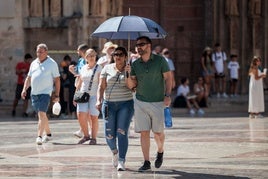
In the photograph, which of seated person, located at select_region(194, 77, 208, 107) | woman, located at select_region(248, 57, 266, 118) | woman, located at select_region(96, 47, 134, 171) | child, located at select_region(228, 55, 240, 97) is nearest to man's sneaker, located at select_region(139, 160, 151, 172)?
woman, located at select_region(96, 47, 134, 171)

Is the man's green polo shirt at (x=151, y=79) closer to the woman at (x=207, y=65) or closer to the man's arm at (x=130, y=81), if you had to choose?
the man's arm at (x=130, y=81)

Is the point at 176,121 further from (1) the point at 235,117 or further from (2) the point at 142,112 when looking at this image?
(2) the point at 142,112

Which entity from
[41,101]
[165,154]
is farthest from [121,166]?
[41,101]

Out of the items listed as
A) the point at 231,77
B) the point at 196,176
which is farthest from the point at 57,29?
the point at 196,176

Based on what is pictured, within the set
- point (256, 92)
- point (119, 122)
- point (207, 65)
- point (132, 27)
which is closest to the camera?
point (119, 122)

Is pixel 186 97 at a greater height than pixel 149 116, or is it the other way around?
pixel 149 116

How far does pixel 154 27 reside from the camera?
14.2 meters

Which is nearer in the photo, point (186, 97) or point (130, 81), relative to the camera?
point (130, 81)

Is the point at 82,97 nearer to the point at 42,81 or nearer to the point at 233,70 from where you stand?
the point at 42,81

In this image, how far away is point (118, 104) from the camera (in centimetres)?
1379

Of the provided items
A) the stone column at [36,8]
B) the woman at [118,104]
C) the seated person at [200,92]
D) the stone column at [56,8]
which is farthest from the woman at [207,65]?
the woman at [118,104]

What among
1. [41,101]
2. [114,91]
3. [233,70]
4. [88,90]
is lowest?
[233,70]

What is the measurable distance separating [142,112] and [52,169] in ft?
5.15

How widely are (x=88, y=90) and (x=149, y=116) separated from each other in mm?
3824
